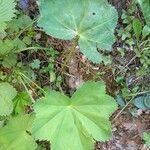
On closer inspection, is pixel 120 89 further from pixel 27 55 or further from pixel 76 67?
pixel 27 55

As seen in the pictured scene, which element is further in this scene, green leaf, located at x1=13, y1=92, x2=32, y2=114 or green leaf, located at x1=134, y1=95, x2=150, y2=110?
green leaf, located at x1=134, y1=95, x2=150, y2=110

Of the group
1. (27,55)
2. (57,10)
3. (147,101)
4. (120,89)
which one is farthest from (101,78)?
(57,10)

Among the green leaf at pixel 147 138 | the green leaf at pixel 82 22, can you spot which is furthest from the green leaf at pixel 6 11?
the green leaf at pixel 147 138

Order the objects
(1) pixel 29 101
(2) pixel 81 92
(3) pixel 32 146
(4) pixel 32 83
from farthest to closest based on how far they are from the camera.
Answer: (4) pixel 32 83
(1) pixel 29 101
(3) pixel 32 146
(2) pixel 81 92

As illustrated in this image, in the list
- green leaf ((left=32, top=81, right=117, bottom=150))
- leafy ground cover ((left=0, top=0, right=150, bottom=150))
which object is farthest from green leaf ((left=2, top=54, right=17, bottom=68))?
green leaf ((left=32, top=81, right=117, bottom=150))

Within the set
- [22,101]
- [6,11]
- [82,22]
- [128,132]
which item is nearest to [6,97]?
[22,101]

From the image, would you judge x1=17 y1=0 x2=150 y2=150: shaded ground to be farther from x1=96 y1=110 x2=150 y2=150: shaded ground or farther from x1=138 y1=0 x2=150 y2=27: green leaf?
x1=138 y1=0 x2=150 y2=27: green leaf

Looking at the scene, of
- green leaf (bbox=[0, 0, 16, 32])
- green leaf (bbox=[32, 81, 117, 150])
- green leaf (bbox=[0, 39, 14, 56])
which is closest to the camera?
green leaf (bbox=[32, 81, 117, 150])

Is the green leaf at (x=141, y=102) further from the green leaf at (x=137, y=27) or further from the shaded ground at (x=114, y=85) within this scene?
the green leaf at (x=137, y=27)
